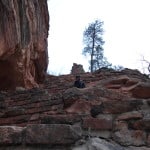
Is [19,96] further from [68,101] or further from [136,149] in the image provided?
[136,149]

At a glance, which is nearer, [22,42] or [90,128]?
[90,128]

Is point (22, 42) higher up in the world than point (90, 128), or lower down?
higher up

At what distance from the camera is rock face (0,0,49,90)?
9.34 m

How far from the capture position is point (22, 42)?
411 inches

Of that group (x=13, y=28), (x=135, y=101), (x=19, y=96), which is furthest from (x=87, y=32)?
(x=135, y=101)

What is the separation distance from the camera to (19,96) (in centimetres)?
802

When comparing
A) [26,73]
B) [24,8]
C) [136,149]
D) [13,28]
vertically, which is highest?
[24,8]

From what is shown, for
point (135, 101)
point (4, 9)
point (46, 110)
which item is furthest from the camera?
point (4, 9)

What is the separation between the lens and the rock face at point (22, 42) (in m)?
9.34

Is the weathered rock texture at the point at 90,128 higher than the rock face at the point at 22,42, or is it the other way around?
the rock face at the point at 22,42

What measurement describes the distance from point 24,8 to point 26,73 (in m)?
1.81

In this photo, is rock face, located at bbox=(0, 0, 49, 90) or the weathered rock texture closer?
the weathered rock texture

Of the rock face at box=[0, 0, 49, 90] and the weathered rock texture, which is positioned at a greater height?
the rock face at box=[0, 0, 49, 90]

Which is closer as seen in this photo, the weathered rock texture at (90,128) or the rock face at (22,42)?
the weathered rock texture at (90,128)
